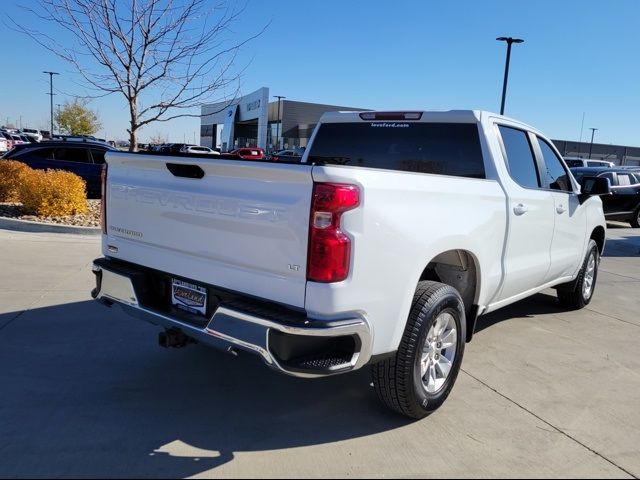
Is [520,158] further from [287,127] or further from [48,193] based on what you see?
[287,127]

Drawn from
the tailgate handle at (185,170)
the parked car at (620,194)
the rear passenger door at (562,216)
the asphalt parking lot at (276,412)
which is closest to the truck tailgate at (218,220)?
the tailgate handle at (185,170)

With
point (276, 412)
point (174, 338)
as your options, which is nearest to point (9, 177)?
point (174, 338)

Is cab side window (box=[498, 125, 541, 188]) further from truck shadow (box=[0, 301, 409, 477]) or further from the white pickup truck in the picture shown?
truck shadow (box=[0, 301, 409, 477])

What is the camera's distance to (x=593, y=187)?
5.71 metres

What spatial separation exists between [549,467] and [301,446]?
140 centimetres

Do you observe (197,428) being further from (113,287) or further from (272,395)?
(113,287)

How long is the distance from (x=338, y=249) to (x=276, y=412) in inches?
56.8

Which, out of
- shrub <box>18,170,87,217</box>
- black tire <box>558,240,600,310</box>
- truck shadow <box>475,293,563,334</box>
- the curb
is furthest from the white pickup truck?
shrub <box>18,170,87,217</box>

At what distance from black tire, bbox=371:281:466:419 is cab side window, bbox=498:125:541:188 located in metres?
1.56

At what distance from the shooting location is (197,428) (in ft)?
10.8

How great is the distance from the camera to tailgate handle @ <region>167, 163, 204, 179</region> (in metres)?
3.12

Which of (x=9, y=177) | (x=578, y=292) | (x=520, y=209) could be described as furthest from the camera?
(x=9, y=177)

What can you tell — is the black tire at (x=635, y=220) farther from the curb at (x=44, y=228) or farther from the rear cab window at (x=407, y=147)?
the curb at (x=44, y=228)

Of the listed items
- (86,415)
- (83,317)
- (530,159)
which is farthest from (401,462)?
(83,317)
